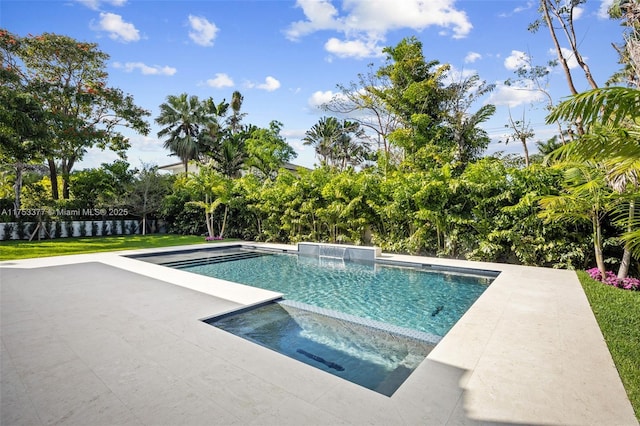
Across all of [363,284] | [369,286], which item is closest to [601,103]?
[369,286]

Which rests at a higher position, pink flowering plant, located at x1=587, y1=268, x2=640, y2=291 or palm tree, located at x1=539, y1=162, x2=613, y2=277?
palm tree, located at x1=539, y1=162, x2=613, y2=277

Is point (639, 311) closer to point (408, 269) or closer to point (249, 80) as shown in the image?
point (408, 269)

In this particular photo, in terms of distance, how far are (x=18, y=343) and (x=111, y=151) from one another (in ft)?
60.6

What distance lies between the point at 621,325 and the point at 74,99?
22217 millimetres

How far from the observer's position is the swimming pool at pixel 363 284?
5.44m

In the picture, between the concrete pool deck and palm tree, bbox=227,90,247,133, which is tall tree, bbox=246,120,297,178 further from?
the concrete pool deck

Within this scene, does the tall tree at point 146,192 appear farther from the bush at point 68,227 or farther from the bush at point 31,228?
the bush at point 31,228

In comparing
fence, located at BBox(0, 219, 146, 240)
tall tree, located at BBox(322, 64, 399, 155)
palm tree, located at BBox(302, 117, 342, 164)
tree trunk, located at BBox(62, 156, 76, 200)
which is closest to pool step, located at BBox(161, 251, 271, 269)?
fence, located at BBox(0, 219, 146, 240)

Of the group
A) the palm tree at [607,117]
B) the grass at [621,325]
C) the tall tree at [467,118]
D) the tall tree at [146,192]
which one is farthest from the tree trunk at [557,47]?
the tall tree at [146,192]

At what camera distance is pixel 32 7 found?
33.3 ft

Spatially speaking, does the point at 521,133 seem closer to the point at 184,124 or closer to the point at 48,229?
the point at 184,124

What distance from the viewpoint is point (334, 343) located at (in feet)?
13.8

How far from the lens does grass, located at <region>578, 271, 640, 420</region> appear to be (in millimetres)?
2859

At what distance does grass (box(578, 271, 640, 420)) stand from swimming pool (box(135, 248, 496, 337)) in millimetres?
1833
